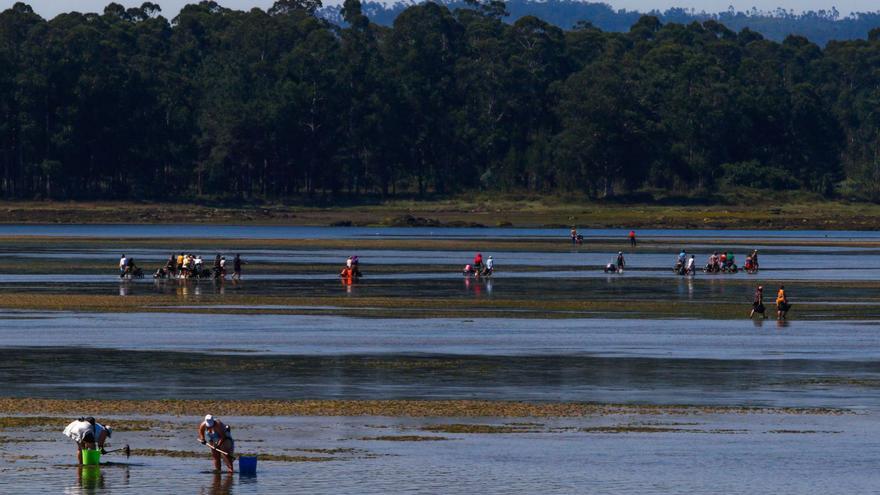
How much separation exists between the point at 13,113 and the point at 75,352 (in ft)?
421

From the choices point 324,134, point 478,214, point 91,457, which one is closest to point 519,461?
point 91,457

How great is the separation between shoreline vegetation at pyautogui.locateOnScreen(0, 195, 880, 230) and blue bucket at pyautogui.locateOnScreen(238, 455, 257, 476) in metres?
131

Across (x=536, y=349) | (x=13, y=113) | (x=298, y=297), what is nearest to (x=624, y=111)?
(x=13, y=113)

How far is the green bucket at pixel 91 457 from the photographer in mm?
27875

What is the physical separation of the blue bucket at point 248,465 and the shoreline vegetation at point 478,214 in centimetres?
13075

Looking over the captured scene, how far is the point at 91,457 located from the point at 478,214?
149865 mm

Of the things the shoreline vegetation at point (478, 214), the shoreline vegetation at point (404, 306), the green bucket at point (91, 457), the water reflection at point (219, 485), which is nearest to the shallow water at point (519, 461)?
the water reflection at point (219, 485)

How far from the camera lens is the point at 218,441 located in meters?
27.9

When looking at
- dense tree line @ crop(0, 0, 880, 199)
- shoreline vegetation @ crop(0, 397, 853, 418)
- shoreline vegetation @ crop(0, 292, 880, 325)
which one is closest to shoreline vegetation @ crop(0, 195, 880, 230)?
dense tree line @ crop(0, 0, 880, 199)

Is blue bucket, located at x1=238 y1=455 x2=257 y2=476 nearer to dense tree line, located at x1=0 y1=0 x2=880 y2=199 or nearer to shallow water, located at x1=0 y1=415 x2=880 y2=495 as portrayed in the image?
shallow water, located at x1=0 y1=415 x2=880 y2=495

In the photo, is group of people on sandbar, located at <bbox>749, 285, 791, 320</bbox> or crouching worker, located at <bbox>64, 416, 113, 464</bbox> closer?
crouching worker, located at <bbox>64, 416, 113, 464</bbox>

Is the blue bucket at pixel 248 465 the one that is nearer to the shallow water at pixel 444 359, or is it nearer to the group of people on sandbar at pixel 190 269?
the shallow water at pixel 444 359

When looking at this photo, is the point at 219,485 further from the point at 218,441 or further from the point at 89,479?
the point at 89,479

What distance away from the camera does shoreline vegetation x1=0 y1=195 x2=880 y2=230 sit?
161 metres
